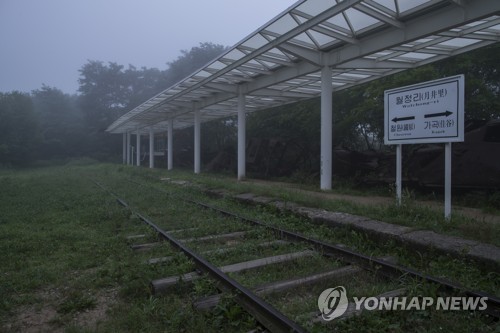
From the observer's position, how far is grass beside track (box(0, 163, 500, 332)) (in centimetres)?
393

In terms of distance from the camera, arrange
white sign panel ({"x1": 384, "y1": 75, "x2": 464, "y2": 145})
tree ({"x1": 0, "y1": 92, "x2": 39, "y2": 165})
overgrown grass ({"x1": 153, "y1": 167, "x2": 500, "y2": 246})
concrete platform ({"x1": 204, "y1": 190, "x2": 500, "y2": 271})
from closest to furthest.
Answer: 1. concrete platform ({"x1": 204, "y1": 190, "x2": 500, "y2": 271})
2. overgrown grass ({"x1": 153, "y1": 167, "x2": 500, "y2": 246})
3. white sign panel ({"x1": 384, "y1": 75, "x2": 464, "y2": 145})
4. tree ({"x1": 0, "y1": 92, "x2": 39, "y2": 165})

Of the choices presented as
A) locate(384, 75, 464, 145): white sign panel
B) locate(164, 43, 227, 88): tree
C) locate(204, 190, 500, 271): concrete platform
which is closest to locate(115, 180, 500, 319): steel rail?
locate(204, 190, 500, 271): concrete platform

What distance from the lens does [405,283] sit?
4.66 meters

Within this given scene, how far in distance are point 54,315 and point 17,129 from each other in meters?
57.7

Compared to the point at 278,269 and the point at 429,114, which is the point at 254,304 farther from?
the point at 429,114

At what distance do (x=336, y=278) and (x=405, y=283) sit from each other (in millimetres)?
813

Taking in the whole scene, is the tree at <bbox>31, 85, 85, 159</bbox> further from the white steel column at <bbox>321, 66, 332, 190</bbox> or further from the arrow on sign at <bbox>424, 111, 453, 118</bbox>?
the arrow on sign at <bbox>424, 111, 453, 118</bbox>

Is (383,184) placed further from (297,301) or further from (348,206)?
(297,301)

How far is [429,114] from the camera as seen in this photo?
7.65 m

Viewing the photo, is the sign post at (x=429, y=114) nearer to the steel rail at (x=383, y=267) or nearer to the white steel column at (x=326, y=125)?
the steel rail at (x=383, y=267)

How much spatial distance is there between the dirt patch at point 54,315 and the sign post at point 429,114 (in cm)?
600

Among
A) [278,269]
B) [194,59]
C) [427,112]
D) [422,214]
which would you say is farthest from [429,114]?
[194,59]

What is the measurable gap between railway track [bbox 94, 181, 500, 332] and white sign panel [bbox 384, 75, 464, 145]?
3.05 metres

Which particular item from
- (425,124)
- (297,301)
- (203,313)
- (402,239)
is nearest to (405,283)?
(297,301)
